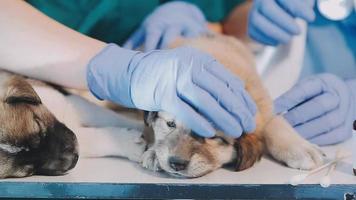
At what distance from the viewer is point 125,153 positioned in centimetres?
127

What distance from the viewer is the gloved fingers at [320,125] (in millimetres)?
1405

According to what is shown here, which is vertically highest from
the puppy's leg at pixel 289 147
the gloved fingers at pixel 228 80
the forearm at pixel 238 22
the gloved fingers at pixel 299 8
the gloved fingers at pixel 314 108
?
the gloved fingers at pixel 228 80

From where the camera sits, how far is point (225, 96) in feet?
3.78

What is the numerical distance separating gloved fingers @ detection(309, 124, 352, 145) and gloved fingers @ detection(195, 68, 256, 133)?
298 mm

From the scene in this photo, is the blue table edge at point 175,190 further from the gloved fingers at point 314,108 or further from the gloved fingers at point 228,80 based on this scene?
the gloved fingers at point 314,108

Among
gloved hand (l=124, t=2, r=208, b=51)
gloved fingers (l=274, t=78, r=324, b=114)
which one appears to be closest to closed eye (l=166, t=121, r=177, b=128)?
gloved fingers (l=274, t=78, r=324, b=114)

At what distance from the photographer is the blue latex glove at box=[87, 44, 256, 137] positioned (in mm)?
1132

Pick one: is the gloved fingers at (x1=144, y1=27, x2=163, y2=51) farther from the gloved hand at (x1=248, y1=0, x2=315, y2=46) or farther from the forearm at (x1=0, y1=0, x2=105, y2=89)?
the forearm at (x1=0, y1=0, x2=105, y2=89)

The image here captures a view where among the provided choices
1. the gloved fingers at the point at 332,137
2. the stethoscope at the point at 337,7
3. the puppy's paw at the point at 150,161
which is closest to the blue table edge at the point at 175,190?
the puppy's paw at the point at 150,161

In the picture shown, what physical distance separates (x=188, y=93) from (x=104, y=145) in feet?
0.87

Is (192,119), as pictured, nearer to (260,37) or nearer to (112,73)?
(112,73)

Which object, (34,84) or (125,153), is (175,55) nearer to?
(125,153)

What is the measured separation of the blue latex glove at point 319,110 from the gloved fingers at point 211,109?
0.31 meters

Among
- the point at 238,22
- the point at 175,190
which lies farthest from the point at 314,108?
the point at 238,22
